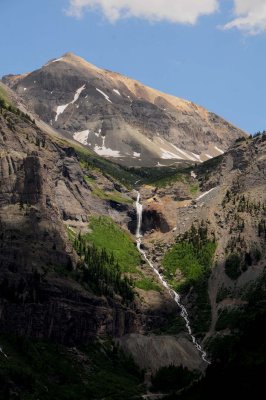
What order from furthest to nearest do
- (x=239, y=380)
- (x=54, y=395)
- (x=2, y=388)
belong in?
(x=54, y=395) < (x=2, y=388) < (x=239, y=380)

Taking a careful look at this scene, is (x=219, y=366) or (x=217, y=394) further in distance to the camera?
(x=219, y=366)

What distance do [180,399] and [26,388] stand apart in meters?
39.2

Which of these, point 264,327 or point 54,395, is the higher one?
point 264,327

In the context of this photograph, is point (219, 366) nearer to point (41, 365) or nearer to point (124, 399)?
point (124, 399)

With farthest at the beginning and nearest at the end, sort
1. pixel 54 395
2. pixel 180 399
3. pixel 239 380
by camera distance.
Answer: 1. pixel 54 395
2. pixel 180 399
3. pixel 239 380

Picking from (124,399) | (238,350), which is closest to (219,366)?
(238,350)

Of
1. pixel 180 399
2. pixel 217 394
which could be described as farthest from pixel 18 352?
pixel 217 394

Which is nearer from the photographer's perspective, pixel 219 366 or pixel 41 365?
pixel 219 366

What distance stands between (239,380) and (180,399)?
17.7 metres

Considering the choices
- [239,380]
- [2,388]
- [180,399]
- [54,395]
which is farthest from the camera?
[54,395]

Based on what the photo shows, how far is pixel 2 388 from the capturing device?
176 m

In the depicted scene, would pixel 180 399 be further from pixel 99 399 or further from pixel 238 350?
pixel 99 399

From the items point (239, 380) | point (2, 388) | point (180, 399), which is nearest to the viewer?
point (239, 380)

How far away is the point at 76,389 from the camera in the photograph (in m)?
197
